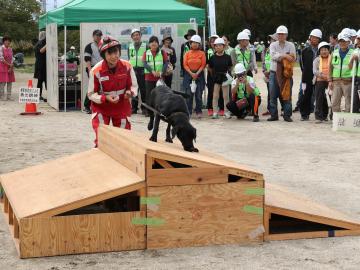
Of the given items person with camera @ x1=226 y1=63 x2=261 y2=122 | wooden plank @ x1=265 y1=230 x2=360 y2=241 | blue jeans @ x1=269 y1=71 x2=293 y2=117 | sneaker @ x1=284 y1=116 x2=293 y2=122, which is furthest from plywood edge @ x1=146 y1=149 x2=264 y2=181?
sneaker @ x1=284 y1=116 x2=293 y2=122

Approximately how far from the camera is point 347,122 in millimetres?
13234

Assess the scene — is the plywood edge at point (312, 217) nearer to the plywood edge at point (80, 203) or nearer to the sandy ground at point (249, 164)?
the sandy ground at point (249, 164)

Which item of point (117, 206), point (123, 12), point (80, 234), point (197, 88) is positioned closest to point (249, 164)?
point (117, 206)

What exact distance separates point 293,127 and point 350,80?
1.55m

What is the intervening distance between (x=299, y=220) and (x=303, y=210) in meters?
0.47

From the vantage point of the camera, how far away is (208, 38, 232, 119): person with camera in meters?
15.2

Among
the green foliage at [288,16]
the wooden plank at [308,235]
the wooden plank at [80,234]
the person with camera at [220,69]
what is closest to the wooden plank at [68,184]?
the wooden plank at [80,234]

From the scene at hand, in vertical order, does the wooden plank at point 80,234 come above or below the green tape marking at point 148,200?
below

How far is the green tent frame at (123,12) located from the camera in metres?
16.1

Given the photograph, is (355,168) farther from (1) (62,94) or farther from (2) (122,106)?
(1) (62,94)

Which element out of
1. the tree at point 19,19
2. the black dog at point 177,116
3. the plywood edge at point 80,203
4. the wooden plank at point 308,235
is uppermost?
the tree at point 19,19

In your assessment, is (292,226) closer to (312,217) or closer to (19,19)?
(312,217)

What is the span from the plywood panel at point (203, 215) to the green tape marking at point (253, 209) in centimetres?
2

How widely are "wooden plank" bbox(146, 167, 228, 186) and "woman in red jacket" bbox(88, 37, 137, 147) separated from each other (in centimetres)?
224
